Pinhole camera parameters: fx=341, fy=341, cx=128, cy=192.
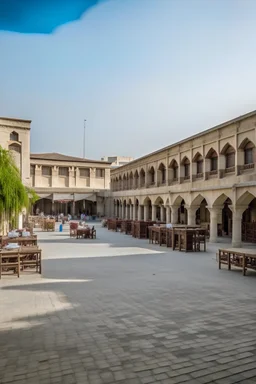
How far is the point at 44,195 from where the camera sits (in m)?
48.5

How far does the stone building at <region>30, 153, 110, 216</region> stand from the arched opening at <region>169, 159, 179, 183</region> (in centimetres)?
2194

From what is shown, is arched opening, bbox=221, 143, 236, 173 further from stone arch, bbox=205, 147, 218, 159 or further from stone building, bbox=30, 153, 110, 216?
stone building, bbox=30, 153, 110, 216

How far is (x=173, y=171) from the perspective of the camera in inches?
1189

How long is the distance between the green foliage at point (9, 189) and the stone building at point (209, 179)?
11849 mm

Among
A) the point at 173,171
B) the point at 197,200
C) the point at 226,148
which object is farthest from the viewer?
the point at 173,171

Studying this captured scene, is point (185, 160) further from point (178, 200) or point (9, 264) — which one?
point (9, 264)

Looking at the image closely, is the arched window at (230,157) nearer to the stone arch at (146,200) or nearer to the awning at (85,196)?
the stone arch at (146,200)

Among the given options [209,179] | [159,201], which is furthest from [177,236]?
[159,201]

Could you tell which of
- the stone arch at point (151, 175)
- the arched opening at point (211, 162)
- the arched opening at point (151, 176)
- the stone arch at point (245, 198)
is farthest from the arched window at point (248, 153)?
the arched opening at point (151, 176)

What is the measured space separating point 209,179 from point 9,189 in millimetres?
13613

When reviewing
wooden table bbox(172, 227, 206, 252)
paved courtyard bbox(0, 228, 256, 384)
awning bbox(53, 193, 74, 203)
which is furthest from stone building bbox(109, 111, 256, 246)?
awning bbox(53, 193, 74, 203)

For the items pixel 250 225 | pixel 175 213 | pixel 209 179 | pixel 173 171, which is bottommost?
pixel 250 225

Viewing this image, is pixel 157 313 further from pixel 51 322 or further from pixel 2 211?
pixel 2 211

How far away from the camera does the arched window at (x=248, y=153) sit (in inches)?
770
